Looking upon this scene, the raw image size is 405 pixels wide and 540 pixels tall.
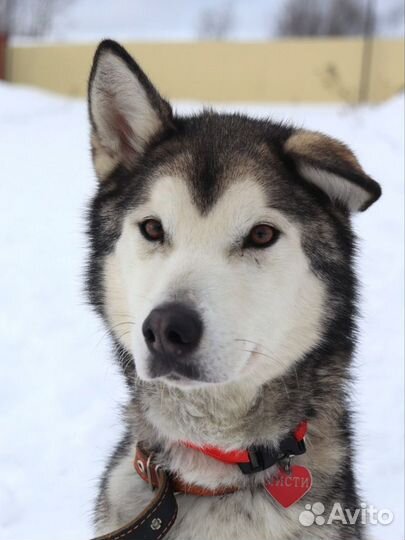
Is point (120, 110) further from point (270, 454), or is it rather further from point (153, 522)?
point (153, 522)

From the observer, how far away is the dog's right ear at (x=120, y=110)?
7.98ft

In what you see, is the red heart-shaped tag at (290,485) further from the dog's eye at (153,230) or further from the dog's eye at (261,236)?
the dog's eye at (153,230)

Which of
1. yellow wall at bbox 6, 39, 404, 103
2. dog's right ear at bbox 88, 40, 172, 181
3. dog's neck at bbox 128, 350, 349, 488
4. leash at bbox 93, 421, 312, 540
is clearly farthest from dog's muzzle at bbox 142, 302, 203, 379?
yellow wall at bbox 6, 39, 404, 103

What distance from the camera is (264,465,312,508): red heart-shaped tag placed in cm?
221

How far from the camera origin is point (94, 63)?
2459 mm

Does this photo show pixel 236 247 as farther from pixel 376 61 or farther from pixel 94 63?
pixel 376 61

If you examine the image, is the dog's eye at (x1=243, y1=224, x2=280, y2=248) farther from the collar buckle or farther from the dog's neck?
the collar buckle

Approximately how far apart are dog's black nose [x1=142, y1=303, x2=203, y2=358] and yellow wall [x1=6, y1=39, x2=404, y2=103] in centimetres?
1826

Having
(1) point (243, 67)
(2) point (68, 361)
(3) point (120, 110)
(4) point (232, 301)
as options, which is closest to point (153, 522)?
(4) point (232, 301)

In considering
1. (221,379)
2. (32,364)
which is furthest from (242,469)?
(32,364)

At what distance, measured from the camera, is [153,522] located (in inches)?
83.1

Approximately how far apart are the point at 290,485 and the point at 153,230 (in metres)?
0.93

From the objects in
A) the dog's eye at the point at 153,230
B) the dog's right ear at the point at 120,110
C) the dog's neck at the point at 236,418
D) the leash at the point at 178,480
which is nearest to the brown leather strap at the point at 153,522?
the leash at the point at 178,480

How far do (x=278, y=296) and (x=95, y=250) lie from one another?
2.44 ft
